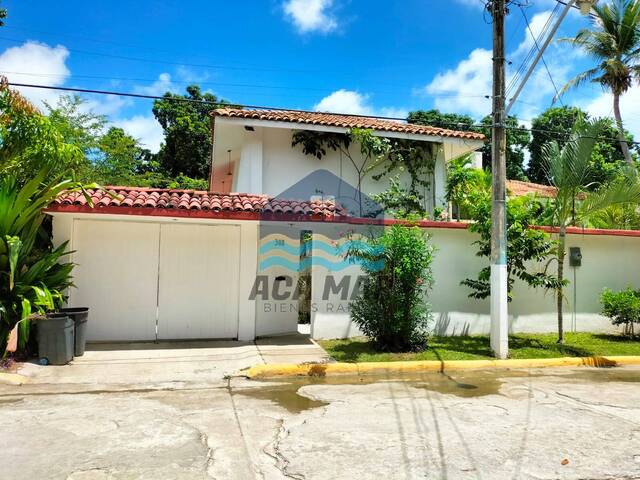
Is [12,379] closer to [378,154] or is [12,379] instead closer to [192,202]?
[192,202]

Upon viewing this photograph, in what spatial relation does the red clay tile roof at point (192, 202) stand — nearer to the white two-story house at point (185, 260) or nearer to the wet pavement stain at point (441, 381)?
the white two-story house at point (185, 260)

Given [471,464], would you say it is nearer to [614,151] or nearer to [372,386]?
[372,386]

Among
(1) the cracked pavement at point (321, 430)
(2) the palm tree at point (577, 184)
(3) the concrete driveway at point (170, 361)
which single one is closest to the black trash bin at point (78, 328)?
(3) the concrete driveway at point (170, 361)

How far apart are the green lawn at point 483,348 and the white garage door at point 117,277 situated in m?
3.84

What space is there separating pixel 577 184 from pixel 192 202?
7775mm

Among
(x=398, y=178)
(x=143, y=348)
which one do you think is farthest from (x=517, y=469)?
(x=398, y=178)

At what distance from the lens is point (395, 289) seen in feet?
28.1

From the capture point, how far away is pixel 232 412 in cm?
552

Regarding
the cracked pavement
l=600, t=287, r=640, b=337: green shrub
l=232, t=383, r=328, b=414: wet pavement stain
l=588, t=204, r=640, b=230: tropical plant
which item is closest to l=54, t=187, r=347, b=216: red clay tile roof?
the cracked pavement

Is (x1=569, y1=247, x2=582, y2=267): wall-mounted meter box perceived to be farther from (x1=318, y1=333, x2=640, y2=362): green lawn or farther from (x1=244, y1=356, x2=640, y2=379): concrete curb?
(x1=244, y1=356, x2=640, y2=379): concrete curb

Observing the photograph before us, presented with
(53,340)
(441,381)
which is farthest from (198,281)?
(441,381)

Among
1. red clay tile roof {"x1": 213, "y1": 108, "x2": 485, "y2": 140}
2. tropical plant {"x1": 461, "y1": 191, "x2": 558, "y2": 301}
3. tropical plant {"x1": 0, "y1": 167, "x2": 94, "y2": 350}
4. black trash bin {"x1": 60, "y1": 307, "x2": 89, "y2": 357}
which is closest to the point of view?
tropical plant {"x1": 0, "y1": 167, "x2": 94, "y2": 350}

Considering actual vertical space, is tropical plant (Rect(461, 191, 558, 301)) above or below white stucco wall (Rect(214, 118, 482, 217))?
below

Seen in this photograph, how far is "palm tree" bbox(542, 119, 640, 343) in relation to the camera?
30.8ft
